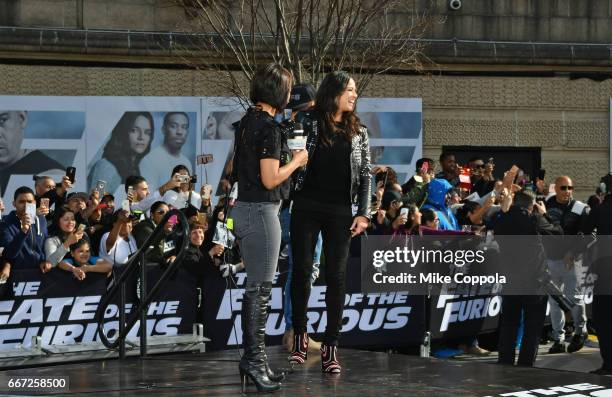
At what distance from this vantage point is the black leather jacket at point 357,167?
7.93 m

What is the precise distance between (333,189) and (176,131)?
1157 centimetres

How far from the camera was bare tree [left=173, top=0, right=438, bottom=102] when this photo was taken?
17500mm

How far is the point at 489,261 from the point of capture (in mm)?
13641

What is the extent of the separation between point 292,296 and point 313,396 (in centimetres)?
103

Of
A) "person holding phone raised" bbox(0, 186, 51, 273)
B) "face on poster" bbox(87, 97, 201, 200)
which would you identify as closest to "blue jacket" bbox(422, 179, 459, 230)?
"person holding phone raised" bbox(0, 186, 51, 273)

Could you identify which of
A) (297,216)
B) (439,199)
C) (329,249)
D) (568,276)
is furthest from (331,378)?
(568,276)

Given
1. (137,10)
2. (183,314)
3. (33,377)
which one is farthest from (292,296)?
(137,10)

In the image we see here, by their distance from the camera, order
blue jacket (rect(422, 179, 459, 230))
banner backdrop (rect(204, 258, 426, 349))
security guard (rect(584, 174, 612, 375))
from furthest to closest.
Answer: blue jacket (rect(422, 179, 459, 230)) < banner backdrop (rect(204, 258, 426, 349)) < security guard (rect(584, 174, 612, 375))

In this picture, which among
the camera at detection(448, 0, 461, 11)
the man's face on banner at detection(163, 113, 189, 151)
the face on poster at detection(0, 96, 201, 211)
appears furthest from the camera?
the camera at detection(448, 0, 461, 11)

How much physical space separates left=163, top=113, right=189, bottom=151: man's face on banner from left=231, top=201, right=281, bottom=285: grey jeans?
11999 mm

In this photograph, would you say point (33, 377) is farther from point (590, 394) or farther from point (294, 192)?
point (590, 394)

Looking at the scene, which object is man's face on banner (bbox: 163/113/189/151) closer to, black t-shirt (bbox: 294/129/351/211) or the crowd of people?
the crowd of people

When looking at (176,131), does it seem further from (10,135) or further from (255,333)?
(255,333)

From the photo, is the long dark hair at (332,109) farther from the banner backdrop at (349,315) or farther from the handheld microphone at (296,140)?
the banner backdrop at (349,315)
